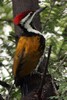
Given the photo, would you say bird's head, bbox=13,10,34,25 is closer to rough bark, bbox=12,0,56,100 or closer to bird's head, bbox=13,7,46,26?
bird's head, bbox=13,7,46,26

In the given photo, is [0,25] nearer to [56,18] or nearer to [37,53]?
[56,18]

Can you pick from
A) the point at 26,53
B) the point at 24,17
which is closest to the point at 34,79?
the point at 26,53

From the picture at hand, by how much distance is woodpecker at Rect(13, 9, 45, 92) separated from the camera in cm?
268

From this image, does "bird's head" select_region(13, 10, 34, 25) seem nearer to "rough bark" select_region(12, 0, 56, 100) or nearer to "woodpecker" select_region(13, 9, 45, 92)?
"woodpecker" select_region(13, 9, 45, 92)

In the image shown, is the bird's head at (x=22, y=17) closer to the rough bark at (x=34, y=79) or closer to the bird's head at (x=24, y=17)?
the bird's head at (x=24, y=17)

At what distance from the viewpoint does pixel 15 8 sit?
10.3 feet

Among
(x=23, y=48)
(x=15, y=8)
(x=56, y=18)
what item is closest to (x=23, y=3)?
(x=15, y=8)

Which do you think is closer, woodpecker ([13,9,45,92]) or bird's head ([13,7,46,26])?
woodpecker ([13,9,45,92])

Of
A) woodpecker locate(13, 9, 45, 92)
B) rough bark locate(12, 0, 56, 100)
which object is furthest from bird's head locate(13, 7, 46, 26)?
rough bark locate(12, 0, 56, 100)

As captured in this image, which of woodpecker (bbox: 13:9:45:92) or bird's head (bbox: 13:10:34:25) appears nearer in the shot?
woodpecker (bbox: 13:9:45:92)

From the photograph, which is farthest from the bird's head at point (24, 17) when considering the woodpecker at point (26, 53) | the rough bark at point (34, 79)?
the rough bark at point (34, 79)

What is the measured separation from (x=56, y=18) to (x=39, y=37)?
21.2 inches

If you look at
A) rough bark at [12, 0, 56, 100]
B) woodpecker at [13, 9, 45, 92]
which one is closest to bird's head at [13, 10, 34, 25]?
woodpecker at [13, 9, 45, 92]

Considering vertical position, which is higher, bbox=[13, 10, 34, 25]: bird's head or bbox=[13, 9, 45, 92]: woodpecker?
bbox=[13, 10, 34, 25]: bird's head
